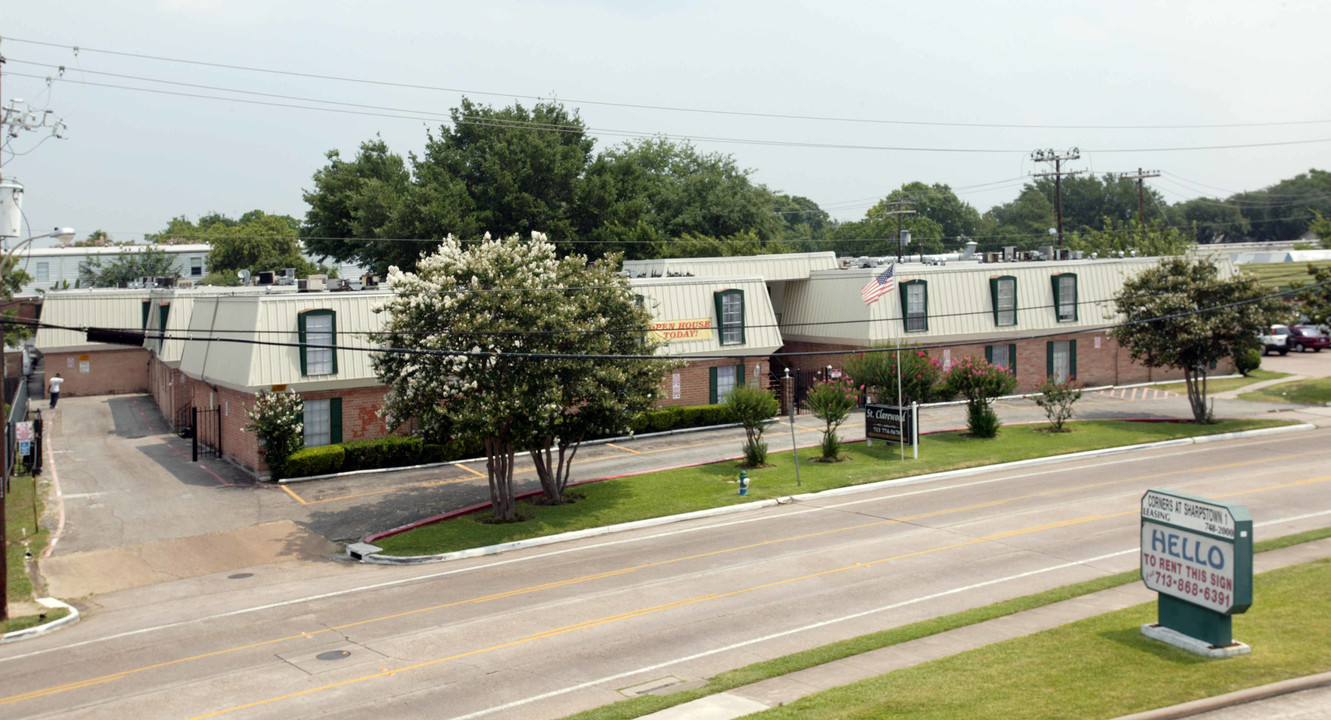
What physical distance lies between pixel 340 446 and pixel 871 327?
22355 mm

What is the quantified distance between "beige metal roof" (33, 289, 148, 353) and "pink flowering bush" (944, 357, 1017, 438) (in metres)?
40.7

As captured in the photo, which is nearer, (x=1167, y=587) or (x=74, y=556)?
(x=1167, y=587)

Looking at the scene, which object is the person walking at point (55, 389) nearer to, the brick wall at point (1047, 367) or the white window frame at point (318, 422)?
the white window frame at point (318, 422)

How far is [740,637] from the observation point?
16.9 m

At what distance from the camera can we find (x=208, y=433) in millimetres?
38875

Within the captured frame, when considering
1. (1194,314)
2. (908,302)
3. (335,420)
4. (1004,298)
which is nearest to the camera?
(335,420)

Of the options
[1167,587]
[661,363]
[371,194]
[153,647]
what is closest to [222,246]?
[371,194]

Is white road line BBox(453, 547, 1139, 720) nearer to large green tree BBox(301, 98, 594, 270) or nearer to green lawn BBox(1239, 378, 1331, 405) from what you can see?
green lawn BBox(1239, 378, 1331, 405)

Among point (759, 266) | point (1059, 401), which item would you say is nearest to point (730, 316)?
point (759, 266)

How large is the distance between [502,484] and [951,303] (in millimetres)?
25338

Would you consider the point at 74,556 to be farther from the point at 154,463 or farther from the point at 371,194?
the point at 371,194

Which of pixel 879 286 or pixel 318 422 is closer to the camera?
pixel 879 286

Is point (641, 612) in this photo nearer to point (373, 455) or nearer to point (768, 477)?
point (768, 477)

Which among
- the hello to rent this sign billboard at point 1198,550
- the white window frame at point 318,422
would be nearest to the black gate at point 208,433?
the white window frame at point 318,422
